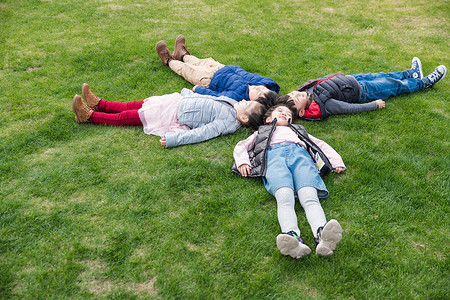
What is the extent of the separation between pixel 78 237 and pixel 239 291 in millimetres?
1653

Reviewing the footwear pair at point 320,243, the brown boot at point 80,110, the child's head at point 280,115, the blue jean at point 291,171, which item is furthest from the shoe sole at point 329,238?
the brown boot at point 80,110

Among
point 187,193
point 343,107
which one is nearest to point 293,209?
point 187,193

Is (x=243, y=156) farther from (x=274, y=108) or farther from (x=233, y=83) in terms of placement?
(x=233, y=83)

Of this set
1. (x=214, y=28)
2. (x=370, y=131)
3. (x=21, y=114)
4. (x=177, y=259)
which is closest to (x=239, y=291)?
(x=177, y=259)

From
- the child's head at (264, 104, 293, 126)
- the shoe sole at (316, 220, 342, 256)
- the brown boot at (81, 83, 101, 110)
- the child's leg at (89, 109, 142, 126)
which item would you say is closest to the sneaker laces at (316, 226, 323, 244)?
the shoe sole at (316, 220, 342, 256)

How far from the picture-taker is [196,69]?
605cm

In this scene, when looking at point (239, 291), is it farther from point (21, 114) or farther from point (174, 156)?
point (21, 114)

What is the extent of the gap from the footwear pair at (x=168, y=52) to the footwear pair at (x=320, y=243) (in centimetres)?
459

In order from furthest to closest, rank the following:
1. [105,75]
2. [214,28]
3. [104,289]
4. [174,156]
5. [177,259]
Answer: [214,28], [105,75], [174,156], [177,259], [104,289]

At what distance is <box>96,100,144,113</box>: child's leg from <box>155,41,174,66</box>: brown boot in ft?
5.47

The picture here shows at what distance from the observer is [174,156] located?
4.45m

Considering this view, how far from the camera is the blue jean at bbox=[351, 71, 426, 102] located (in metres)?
5.75

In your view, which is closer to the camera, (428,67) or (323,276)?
(323,276)

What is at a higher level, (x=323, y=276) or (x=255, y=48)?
(x=255, y=48)
